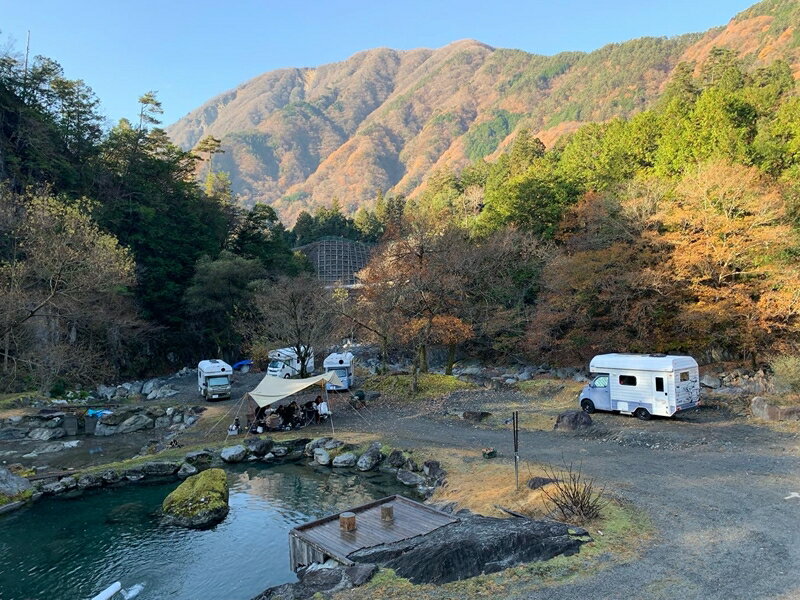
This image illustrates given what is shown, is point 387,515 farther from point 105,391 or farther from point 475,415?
point 105,391

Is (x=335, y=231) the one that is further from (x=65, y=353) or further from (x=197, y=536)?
(x=197, y=536)

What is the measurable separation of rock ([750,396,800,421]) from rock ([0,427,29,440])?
26929 millimetres

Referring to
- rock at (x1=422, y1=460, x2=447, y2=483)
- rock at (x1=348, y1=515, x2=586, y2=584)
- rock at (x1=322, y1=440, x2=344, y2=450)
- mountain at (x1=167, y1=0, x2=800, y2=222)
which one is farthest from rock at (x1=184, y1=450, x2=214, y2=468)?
mountain at (x1=167, y1=0, x2=800, y2=222)

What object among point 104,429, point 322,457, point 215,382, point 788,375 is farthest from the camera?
point 215,382

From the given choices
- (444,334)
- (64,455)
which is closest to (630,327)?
(444,334)

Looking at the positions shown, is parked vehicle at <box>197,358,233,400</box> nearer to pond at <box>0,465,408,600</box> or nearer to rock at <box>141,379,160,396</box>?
rock at <box>141,379,160,396</box>

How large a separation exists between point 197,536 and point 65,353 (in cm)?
1986

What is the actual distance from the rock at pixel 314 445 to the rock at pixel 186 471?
355 centimetres

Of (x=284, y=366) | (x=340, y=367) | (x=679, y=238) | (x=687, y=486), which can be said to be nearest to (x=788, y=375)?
(x=687, y=486)

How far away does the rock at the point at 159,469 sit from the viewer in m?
16.1

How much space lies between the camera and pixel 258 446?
17578 mm

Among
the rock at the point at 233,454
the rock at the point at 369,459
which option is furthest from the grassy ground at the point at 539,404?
the rock at the point at 233,454

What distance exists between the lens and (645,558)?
7781mm

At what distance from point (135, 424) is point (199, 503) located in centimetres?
1246
